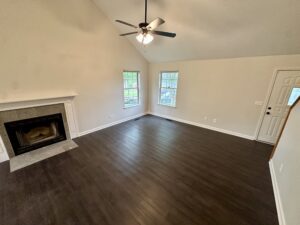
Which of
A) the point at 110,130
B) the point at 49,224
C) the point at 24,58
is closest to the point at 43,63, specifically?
the point at 24,58

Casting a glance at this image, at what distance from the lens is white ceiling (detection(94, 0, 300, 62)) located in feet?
7.76

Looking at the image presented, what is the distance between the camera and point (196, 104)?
4.95 m

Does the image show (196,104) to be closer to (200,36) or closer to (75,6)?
(200,36)

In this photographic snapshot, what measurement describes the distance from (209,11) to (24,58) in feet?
13.5

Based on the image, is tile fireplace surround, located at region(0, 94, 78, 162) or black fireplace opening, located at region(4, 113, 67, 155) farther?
black fireplace opening, located at region(4, 113, 67, 155)

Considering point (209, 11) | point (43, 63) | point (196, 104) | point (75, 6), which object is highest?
point (75, 6)

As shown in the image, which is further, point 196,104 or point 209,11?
point 196,104

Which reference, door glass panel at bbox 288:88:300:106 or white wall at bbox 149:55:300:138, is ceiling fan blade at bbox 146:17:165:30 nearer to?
white wall at bbox 149:55:300:138

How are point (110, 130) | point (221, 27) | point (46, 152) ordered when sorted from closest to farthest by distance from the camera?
1. point (221, 27)
2. point (46, 152)
3. point (110, 130)

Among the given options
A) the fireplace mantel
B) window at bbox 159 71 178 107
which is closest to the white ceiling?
window at bbox 159 71 178 107

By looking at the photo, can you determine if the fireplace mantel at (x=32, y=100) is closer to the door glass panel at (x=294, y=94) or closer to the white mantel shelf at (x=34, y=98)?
the white mantel shelf at (x=34, y=98)

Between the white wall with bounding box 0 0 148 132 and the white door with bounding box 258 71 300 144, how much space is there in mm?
4698

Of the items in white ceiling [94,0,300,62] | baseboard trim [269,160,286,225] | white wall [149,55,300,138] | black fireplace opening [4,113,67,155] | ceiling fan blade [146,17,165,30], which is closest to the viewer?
baseboard trim [269,160,286,225]

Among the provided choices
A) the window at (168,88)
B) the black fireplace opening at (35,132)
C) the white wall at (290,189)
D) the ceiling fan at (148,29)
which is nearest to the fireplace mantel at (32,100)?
the black fireplace opening at (35,132)
